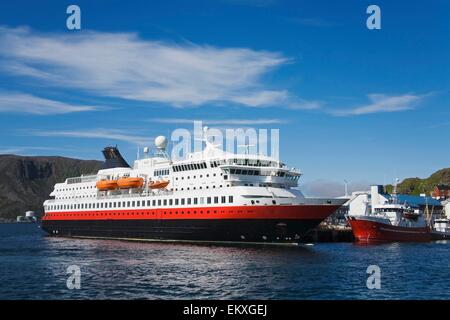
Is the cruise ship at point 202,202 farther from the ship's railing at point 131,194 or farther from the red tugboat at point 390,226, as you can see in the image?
the red tugboat at point 390,226

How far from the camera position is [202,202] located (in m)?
53.9

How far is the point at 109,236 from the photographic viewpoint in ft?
222

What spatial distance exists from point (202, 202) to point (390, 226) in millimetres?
32152

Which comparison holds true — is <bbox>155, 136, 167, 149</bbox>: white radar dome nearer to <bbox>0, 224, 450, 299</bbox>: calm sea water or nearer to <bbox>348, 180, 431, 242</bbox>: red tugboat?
<bbox>0, 224, 450, 299</bbox>: calm sea water

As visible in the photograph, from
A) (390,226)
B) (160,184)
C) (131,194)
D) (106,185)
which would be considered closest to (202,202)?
(160,184)

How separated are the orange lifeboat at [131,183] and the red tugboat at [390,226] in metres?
29.9

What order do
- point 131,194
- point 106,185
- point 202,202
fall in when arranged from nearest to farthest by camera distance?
point 202,202, point 131,194, point 106,185

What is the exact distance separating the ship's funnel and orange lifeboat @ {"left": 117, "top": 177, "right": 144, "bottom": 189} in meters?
11.2

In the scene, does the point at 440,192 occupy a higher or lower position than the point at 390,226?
higher

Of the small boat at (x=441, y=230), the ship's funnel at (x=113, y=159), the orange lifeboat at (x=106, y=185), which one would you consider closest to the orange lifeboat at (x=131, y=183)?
the orange lifeboat at (x=106, y=185)

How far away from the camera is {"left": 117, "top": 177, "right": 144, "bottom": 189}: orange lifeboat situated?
65.9m

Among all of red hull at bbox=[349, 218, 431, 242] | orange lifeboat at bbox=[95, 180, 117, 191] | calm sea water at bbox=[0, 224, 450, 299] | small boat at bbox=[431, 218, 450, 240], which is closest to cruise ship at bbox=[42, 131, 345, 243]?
orange lifeboat at bbox=[95, 180, 117, 191]

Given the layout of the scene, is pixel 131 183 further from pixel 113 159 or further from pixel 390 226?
pixel 390 226
